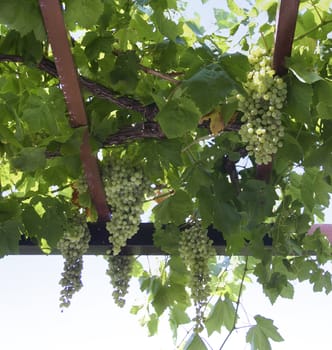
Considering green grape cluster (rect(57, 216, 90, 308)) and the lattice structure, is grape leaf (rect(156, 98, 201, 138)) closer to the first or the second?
the lattice structure

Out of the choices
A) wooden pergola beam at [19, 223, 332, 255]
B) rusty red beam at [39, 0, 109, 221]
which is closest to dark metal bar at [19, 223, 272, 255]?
wooden pergola beam at [19, 223, 332, 255]

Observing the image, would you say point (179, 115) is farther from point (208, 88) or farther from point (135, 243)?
point (135, 243)

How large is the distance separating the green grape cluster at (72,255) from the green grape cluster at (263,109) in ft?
2.85

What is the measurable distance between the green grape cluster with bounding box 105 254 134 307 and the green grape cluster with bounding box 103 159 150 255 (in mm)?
263

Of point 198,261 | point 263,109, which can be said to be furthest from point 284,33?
point 198,261

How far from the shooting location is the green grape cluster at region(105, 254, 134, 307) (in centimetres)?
251

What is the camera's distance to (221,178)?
2.43m

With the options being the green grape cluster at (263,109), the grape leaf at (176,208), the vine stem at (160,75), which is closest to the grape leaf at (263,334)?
→ the grape leaf at (176,208)

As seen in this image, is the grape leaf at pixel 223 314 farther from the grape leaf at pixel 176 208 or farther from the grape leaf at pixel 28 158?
the grape leaf at pixel 28 158

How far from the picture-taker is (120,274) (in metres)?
2.58

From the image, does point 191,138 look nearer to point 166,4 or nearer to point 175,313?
point 166,4

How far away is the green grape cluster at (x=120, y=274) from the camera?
2508 millimetres

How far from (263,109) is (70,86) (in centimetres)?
60

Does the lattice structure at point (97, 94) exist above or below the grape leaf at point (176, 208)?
above
